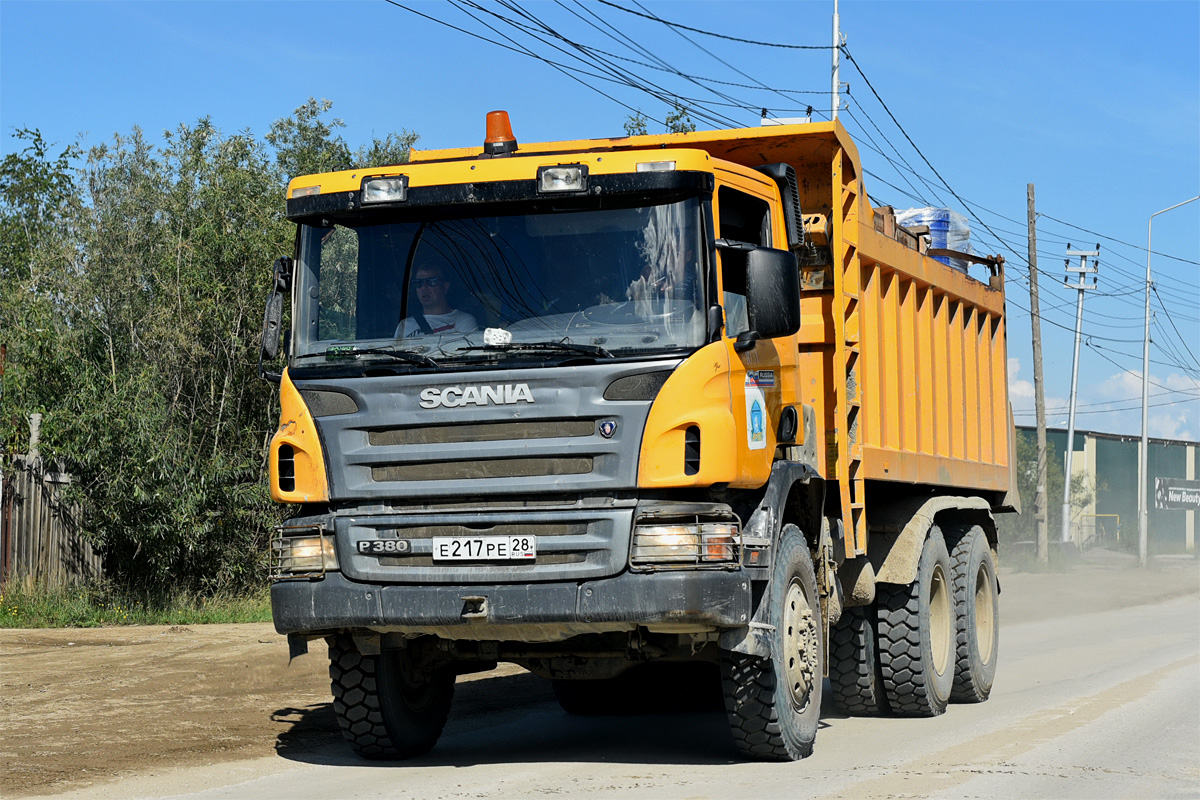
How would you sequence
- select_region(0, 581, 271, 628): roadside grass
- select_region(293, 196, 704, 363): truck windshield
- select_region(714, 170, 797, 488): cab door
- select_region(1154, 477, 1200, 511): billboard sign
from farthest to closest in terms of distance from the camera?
select_region(1154, 477, 1200, 511): billboard sign
select_region(0, 581, 271, 628): roadside grass
select_region(714, 170, 797, 488): cab door
select_region(293, 196, 704, 363): truck windshield

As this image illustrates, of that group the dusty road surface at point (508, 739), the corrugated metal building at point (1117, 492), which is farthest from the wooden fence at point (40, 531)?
the corrugated metal building at point (1117, 492)

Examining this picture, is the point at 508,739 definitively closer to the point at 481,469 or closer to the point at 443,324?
the point at 481,469

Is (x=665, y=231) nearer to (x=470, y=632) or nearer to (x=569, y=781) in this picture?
(x=470, y=632)

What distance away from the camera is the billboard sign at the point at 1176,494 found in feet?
205

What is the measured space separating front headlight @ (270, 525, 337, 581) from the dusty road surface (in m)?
1.08

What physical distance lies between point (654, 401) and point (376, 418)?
1.39 meters

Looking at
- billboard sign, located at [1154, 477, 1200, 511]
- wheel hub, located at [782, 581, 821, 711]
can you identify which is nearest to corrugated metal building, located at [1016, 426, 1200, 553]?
billboard sign, located at [1154, 477, 1200, 511]

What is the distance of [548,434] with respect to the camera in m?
6.53

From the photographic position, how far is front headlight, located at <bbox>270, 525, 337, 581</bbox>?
267 inches

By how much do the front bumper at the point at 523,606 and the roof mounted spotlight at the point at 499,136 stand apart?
98.8 inches

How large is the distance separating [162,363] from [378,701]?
423 inches

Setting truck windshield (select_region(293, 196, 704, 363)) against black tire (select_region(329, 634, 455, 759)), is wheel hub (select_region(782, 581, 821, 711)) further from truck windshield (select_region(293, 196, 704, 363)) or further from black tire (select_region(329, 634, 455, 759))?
black tire (select_region(329, 634, 455, 759))

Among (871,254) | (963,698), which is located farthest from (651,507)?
(963,698)

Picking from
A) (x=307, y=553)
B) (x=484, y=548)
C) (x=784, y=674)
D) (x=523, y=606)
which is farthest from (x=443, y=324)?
(x=784, y=674)
